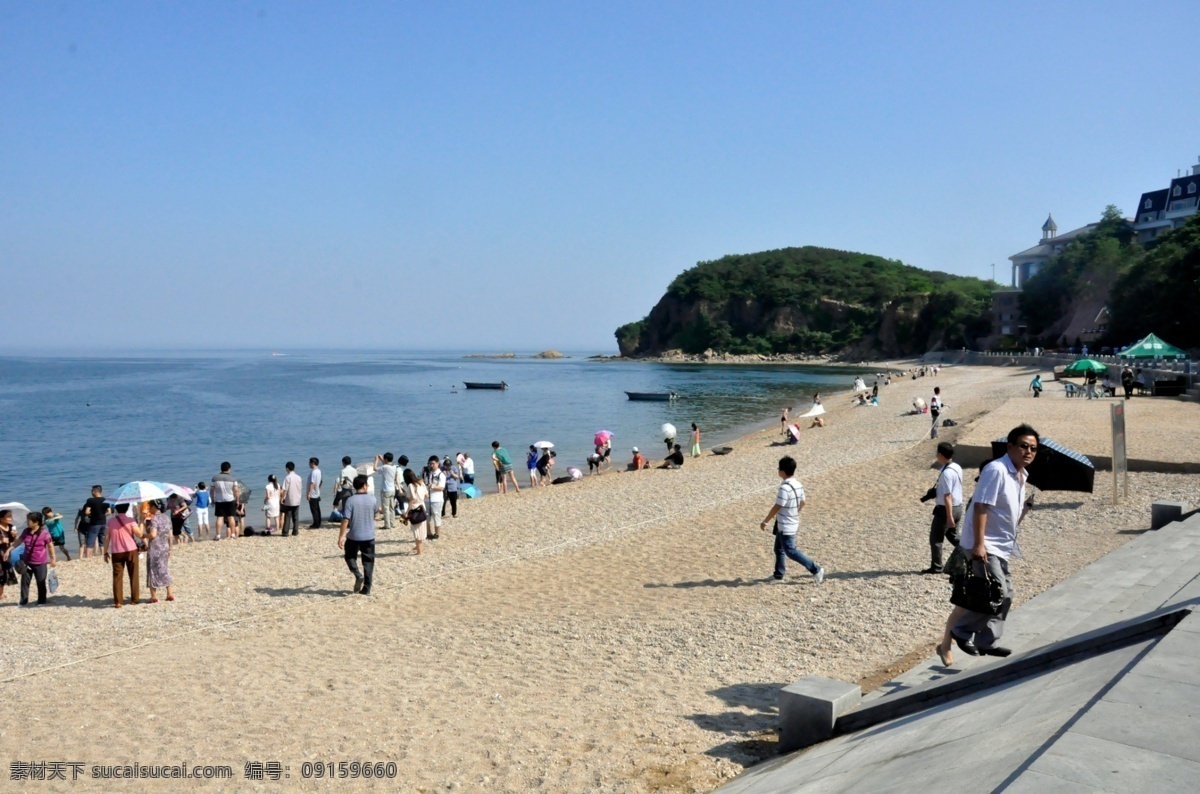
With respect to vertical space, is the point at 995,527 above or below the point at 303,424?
above

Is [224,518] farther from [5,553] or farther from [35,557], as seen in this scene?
[35,557]

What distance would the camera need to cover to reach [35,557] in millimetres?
11703

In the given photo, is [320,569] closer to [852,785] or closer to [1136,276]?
[852,785]

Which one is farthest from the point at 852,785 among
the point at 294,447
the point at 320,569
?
the point at 294,447

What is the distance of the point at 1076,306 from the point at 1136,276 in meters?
22.5

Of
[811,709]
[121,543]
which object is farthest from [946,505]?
[121,543]

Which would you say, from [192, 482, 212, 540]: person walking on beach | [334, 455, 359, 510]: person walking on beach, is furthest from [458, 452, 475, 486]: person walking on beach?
[192, 482, 212, 540]: person walking on beach

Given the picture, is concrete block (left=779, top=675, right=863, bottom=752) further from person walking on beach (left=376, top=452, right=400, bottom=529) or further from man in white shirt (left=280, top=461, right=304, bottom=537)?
man in white shirt (left=280, top=461, right=304, bottom=537)

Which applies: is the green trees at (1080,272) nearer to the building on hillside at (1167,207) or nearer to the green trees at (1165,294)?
the building on hillside at (1167,207)

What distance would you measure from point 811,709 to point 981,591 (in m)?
1.43

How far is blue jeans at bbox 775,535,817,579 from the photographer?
991 cm

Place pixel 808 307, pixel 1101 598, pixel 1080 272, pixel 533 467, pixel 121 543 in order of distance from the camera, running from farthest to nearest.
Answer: pixel 808 307 < pixel 1080 272 < pixel 533 467 < pixel 121 543 < pixel 1101 598

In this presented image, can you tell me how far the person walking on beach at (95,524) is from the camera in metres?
16.9

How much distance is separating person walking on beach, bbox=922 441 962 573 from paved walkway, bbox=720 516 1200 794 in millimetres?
2898
